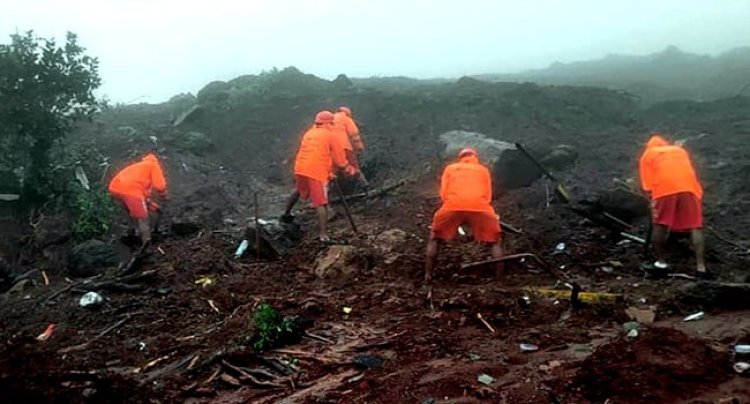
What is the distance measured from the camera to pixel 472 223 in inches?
253

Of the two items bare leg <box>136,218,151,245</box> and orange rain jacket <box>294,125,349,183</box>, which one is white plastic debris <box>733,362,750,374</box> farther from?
bare leg <box>136,218,151,245</box>

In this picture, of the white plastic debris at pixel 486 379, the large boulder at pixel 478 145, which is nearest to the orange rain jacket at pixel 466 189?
the white plastic debris at pixel 486 379

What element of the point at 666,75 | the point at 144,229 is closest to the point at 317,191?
the point at 144,229

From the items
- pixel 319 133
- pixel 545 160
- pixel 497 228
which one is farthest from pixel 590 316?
pixel 545 160

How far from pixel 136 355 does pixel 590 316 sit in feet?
12.4

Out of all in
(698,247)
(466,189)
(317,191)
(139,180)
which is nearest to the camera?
(698,247)

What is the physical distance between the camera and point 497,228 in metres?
6.37

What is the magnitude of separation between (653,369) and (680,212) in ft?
9.67

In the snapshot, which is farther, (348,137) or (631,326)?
(348,137)

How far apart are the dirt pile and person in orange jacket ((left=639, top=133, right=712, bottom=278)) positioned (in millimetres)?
2221

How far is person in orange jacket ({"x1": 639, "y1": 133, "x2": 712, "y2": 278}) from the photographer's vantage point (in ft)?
20.3

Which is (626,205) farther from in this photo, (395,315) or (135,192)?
(135,192)

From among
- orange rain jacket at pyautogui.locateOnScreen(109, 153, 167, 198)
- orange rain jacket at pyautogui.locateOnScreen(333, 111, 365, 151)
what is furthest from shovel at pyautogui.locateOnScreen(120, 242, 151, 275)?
orange rain jacket at pyautogui.locateOnScreen(333, 111, 365, 151)

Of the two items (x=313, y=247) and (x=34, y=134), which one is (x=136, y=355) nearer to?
(x=313, y=247)
